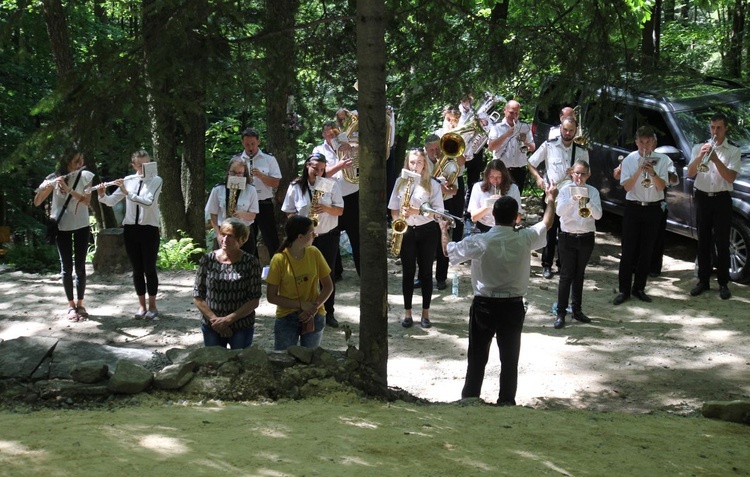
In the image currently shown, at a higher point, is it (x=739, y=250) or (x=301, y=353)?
(x=739, y=250)

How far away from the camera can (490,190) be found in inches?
393

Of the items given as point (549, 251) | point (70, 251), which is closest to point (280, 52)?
point (70, 251)

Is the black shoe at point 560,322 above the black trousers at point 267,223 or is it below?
below

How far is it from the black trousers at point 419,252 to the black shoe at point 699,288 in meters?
3.46

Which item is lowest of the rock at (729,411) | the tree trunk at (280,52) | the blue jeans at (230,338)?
the rock at (729,411)

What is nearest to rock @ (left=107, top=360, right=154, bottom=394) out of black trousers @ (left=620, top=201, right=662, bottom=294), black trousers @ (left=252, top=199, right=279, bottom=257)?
black trousers @ (left=252, top=199, right=279, bottom=257)

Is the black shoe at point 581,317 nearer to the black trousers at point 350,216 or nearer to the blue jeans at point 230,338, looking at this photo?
the black trousers at point 350,216

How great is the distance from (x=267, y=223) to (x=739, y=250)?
19.2ft

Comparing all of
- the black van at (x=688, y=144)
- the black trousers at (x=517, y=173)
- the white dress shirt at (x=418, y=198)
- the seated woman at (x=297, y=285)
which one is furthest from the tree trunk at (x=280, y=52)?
the black trousers at (x=517, y=173)

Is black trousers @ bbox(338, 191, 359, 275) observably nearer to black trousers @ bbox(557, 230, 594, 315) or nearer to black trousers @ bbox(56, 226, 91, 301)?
black trousers @ bbox(557, 230, 594, 315)

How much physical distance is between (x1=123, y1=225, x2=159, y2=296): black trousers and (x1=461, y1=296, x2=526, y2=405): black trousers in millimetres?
4173

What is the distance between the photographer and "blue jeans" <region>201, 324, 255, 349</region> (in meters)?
7.00

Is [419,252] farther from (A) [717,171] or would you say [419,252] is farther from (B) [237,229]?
(A) [717,171]

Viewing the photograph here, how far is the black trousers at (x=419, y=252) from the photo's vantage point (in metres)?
9.60
